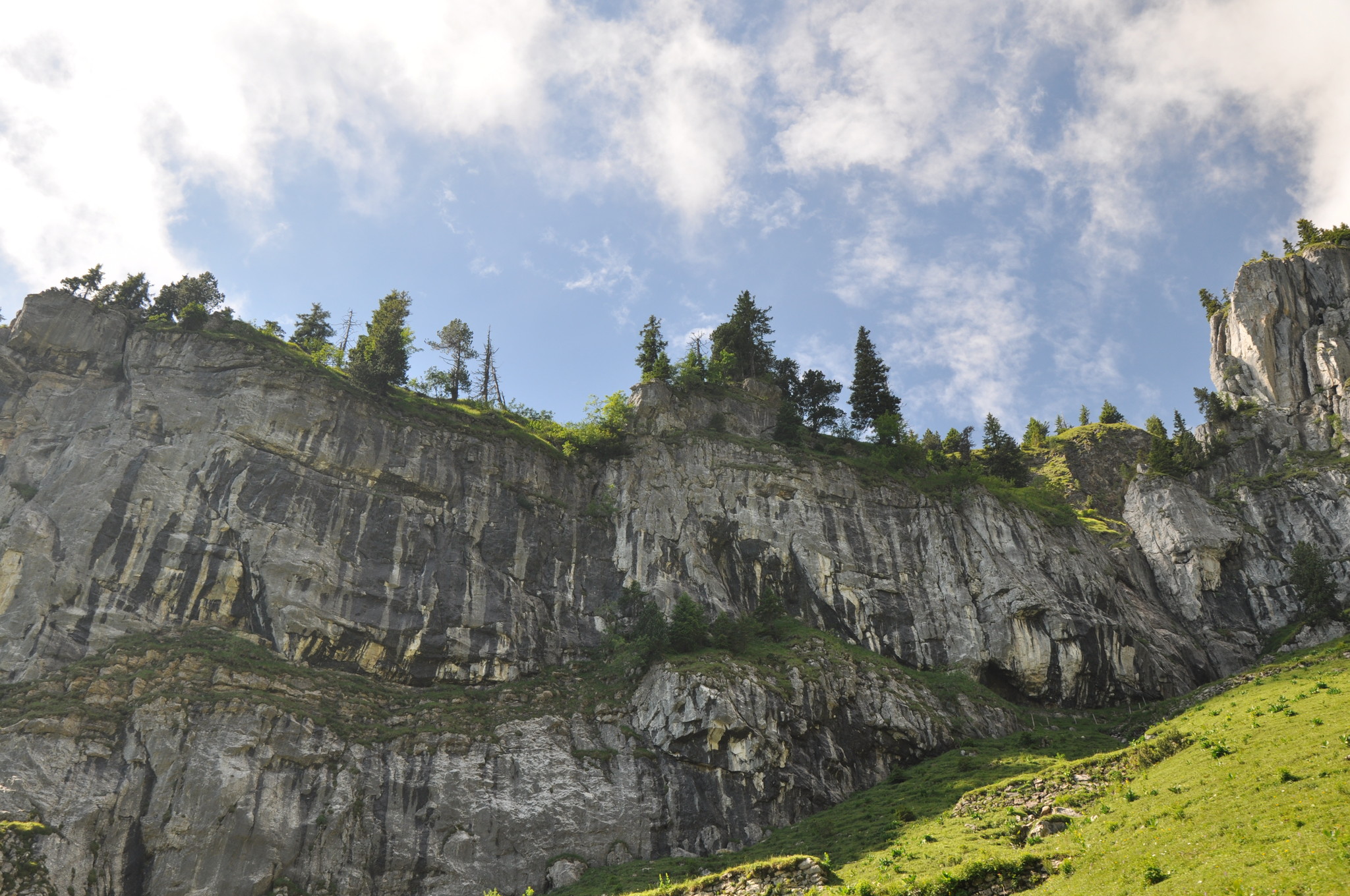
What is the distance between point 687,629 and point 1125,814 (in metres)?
25.4

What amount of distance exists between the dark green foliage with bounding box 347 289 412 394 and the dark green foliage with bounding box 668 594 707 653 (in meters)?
26.2

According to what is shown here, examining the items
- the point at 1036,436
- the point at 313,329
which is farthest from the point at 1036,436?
the point at 313,329

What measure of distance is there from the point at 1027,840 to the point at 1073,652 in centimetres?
2861

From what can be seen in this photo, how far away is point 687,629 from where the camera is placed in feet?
164

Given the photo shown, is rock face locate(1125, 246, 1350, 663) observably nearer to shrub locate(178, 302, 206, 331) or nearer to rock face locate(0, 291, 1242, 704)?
rock face locate(0, 291, 1242, 704)

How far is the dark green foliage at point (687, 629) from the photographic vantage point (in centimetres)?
5000

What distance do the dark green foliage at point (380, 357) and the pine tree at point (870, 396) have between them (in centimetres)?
3864

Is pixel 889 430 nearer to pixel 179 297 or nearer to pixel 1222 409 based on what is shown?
pixel 1222 409

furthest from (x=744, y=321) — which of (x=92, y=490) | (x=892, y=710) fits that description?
(x=92, y=490)

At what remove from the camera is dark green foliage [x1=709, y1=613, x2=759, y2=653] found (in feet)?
166

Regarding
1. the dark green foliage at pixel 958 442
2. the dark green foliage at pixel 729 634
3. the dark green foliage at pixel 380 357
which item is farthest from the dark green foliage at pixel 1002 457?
the dark green foliage at pixel 380 357

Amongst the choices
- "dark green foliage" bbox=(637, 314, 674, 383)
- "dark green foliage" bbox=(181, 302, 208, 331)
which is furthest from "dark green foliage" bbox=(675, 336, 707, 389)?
"dark green foliage" bbox=(181, 302, 208, 331)

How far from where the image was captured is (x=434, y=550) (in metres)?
53.9

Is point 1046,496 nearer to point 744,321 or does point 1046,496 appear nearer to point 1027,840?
point 744,321
